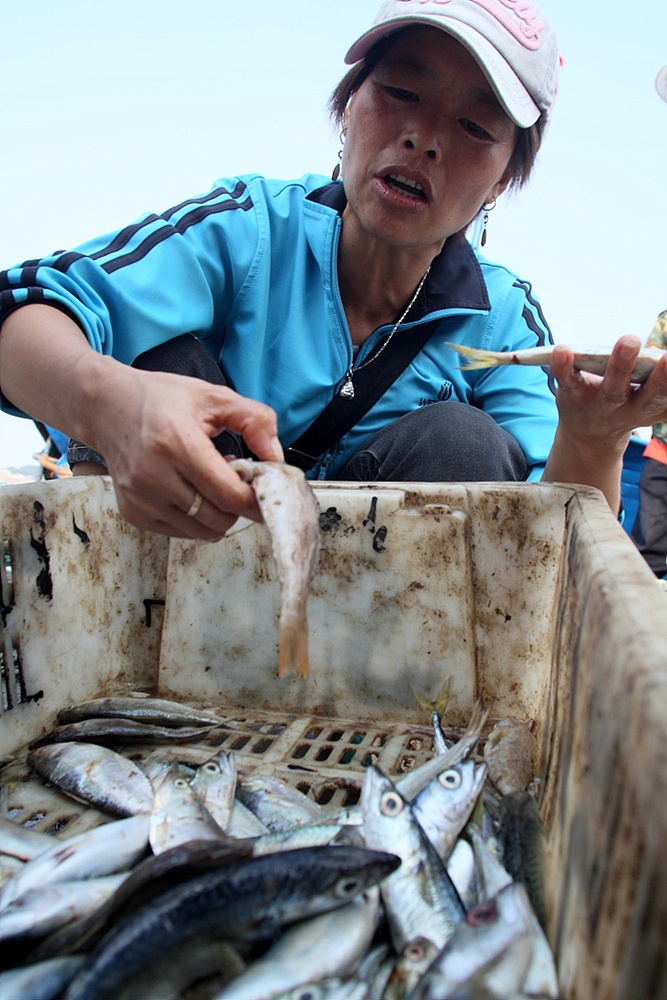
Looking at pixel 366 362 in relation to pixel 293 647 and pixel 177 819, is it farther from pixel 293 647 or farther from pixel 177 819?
pixel 177 819

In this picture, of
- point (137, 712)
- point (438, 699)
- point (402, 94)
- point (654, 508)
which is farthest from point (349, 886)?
point (654, 508)

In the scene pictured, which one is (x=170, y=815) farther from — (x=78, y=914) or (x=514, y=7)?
(x=514, y=7)

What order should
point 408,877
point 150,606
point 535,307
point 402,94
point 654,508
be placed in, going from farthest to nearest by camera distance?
point 654,508
point 535,307
point 150,606
point 402,94
point 408,877

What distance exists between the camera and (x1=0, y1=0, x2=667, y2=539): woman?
1617mm

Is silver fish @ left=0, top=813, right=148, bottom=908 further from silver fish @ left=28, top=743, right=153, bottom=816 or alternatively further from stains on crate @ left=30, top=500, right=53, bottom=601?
stains on crate @ left=30, top=500, right=53, bottom=601

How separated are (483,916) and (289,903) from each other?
31 cm

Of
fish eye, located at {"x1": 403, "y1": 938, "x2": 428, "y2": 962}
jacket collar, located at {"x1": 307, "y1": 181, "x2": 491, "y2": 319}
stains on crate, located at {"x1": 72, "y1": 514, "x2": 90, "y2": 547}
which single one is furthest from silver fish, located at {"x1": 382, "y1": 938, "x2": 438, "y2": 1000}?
jacket collar, located at {"x1": 307, "y1": 181, "x2": 491, "y2": 319}

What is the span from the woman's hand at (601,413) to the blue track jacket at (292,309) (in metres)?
0.37

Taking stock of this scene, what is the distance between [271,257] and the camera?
9.61ft

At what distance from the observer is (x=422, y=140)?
96.8 inches

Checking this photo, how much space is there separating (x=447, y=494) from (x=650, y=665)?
58.6 inches

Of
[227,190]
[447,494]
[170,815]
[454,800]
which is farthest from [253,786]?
[227,190]

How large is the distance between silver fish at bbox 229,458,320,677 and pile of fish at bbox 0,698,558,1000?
349mm

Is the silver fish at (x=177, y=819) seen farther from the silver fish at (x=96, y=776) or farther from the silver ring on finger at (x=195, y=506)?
the silver ring on finger at (x=195, y=506)
